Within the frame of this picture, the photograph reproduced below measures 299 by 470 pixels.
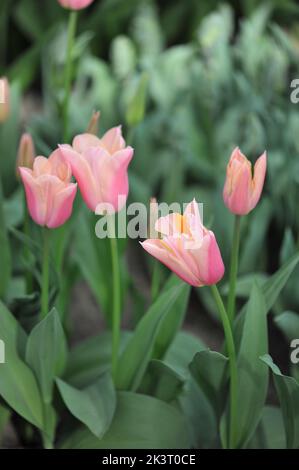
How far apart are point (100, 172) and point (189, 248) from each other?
13cm

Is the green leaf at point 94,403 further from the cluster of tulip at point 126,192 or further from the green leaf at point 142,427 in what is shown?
the cluster of tulip at point 126,192

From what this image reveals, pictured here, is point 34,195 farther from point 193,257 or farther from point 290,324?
point 290,324

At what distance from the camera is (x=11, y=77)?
185 centimetres

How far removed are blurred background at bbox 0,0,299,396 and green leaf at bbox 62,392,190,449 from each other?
0.54ft

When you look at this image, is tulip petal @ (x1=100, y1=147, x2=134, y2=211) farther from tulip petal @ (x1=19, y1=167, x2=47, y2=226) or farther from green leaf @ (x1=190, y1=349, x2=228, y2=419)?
green leaf @ (x1=190, y1=349, x2=228, y2=419)

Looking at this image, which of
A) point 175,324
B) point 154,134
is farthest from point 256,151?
point 175,324

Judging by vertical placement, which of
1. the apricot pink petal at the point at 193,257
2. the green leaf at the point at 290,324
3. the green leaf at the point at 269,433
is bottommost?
the green leaf at the point at 269,433

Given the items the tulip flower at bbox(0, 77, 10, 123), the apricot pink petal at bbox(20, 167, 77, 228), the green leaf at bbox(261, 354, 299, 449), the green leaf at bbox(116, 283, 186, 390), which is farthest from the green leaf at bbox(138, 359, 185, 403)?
the tulip flower at bbox(0, 77, 10, 123)

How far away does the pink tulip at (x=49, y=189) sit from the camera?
90 cm

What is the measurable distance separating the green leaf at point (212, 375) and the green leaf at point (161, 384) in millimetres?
33

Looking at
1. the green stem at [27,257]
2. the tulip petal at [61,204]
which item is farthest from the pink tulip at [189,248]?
the green stem at [27,257]
